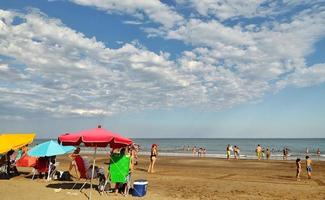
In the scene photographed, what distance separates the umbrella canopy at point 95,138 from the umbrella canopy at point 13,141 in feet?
13.9

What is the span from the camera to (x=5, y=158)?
18.0 m

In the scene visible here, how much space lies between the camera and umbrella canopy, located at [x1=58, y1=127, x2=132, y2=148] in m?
11.7

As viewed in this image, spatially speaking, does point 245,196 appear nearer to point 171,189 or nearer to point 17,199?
point 171,189

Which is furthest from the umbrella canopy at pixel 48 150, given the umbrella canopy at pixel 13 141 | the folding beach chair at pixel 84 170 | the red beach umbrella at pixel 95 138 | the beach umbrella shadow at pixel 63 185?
the red beach umbrella at pixel 95 138

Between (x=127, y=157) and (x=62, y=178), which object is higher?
(x=127, y=157)

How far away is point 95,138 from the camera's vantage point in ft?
38.3

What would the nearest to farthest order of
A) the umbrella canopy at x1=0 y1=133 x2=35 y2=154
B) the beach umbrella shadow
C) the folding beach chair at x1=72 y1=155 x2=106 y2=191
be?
the folding beach chair at x1=72 y1=155 x2=106 y2=191, the beach umbrella shadow, the umbrella canopy at x1=0 y1=133 x2=35 y2=154

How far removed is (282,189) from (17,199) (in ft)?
33.1

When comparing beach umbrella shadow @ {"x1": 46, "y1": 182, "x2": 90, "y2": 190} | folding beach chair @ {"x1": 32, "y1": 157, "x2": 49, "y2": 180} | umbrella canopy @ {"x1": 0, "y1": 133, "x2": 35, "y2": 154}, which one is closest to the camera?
beach umbrella shadow @ {"x1": 46, "y1": 182, "x2": 90, "y2": 190}

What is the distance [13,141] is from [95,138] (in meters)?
6.06

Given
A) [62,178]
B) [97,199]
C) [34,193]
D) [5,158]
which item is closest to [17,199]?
[34,193]

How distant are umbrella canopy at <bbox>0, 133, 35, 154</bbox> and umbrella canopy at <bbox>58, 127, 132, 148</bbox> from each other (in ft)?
13.9

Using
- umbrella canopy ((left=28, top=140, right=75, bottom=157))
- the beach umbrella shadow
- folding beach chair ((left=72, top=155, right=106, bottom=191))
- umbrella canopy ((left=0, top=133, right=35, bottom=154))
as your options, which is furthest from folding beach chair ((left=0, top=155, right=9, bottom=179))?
folding beach chair ((left=72, top=155, right=106, bottom=191))

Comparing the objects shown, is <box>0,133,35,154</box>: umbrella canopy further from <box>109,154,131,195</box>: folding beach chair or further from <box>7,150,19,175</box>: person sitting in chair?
<box>109,154,131,195</box>: folding beach chair
